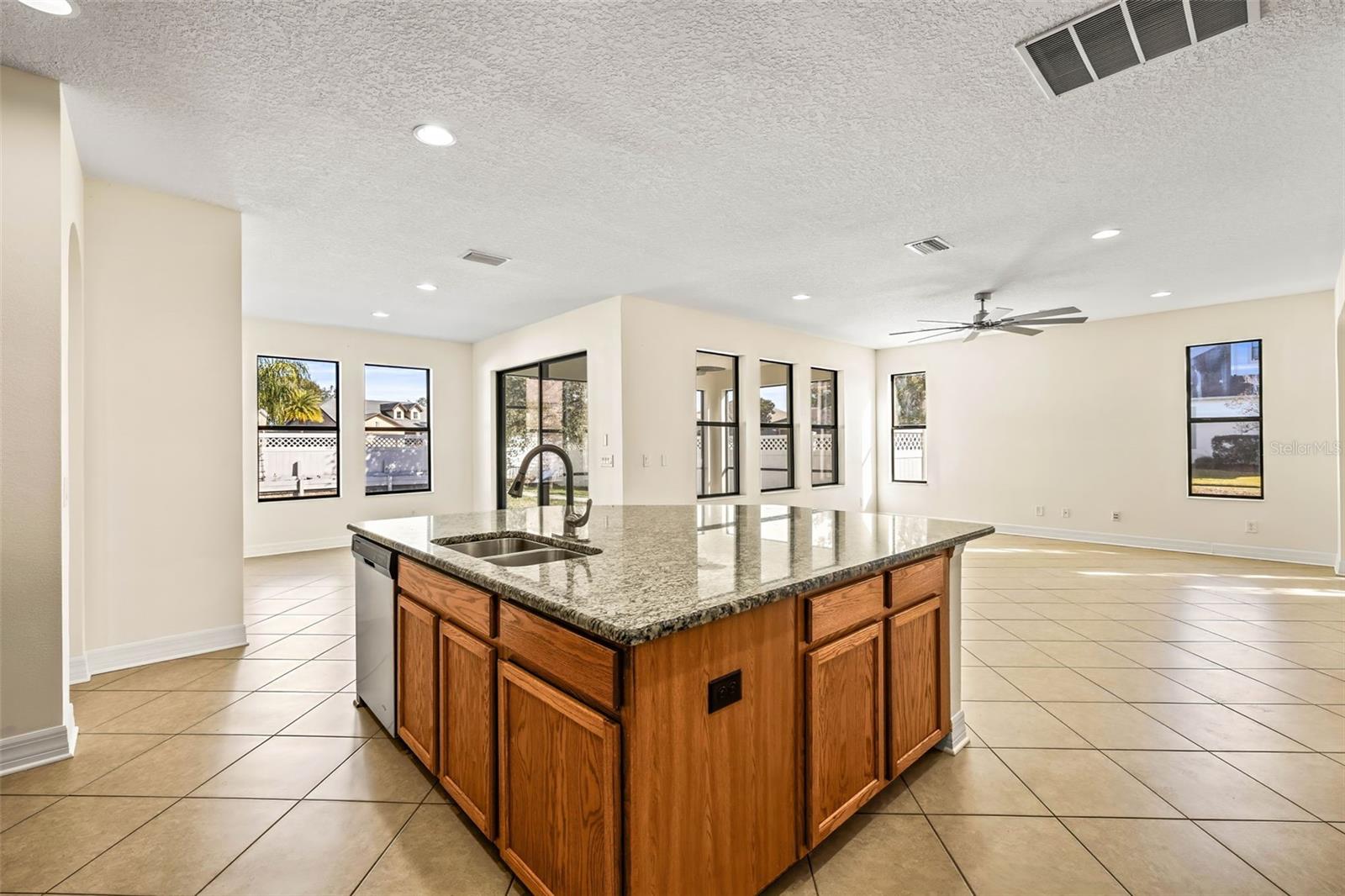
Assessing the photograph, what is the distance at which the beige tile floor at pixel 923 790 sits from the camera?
165 centimetres

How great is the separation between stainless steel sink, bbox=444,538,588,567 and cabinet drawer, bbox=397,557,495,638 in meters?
0.16

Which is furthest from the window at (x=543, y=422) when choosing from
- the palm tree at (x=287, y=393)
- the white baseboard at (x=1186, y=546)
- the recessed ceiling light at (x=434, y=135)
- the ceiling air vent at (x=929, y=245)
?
the white baseboard at (x=1186, y=546)

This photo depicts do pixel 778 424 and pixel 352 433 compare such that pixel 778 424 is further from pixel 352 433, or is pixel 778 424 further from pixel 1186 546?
pixel 352 433

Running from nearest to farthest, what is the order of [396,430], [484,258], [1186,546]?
1. [484,258]
2. [1186,546]
3. [396,430]

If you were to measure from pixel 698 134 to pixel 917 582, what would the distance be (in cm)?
208

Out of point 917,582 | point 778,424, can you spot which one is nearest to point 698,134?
point 917,582

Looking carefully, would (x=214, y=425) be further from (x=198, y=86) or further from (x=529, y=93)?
(x=529, y=93)

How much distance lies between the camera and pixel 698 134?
2.62 m

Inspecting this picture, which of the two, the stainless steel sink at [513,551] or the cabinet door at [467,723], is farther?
the stainless steel sink at [513,551]

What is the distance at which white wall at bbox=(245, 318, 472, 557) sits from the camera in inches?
243

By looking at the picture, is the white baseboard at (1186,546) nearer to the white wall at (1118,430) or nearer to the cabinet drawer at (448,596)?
the white wall at (1118,430)

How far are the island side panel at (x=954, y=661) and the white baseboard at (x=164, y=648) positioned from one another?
380cm

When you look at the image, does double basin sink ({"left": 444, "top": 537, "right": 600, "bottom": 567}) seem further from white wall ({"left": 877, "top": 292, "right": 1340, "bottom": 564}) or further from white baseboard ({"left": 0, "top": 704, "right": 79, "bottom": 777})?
white wall ({"left": 877, "top": 292, "right": 1340, "bottom": 564})

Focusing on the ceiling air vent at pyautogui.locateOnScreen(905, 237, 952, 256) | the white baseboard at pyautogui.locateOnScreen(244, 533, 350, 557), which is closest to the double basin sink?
the ceiling air vent at pyautogui.locateOnScreen(905, 237, 952, 256)
